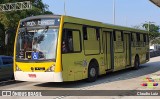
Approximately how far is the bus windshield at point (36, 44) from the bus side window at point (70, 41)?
398 mm

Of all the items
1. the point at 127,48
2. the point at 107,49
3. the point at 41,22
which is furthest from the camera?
the point at 127,48

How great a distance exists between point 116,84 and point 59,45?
342 cm

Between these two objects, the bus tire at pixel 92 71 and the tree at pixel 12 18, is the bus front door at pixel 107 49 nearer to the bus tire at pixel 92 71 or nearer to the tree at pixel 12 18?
the bus tire at pixel 92 71

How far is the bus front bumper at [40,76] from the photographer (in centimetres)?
1338

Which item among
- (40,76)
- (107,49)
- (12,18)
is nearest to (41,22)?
(40,76)

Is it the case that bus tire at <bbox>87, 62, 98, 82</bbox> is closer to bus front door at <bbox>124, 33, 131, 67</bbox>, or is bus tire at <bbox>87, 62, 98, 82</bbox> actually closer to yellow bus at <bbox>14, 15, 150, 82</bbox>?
yellow bus at <bbox>14, 15, 150, 82</bbox>

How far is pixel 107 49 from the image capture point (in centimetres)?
1805

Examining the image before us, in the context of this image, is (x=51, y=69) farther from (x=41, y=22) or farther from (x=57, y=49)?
(x=41, y=22)

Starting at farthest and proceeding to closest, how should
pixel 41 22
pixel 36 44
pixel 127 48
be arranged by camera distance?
pixel 127 48 → pixel 41 22 → pixel 36 44

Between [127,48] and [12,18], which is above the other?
[12,18]

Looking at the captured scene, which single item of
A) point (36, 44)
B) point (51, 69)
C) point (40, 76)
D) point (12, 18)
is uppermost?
point (12, 18)

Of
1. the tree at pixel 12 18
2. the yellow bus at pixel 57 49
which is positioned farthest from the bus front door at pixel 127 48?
the tree at pixel 12 18

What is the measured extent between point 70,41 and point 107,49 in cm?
428

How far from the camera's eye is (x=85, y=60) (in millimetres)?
15312
